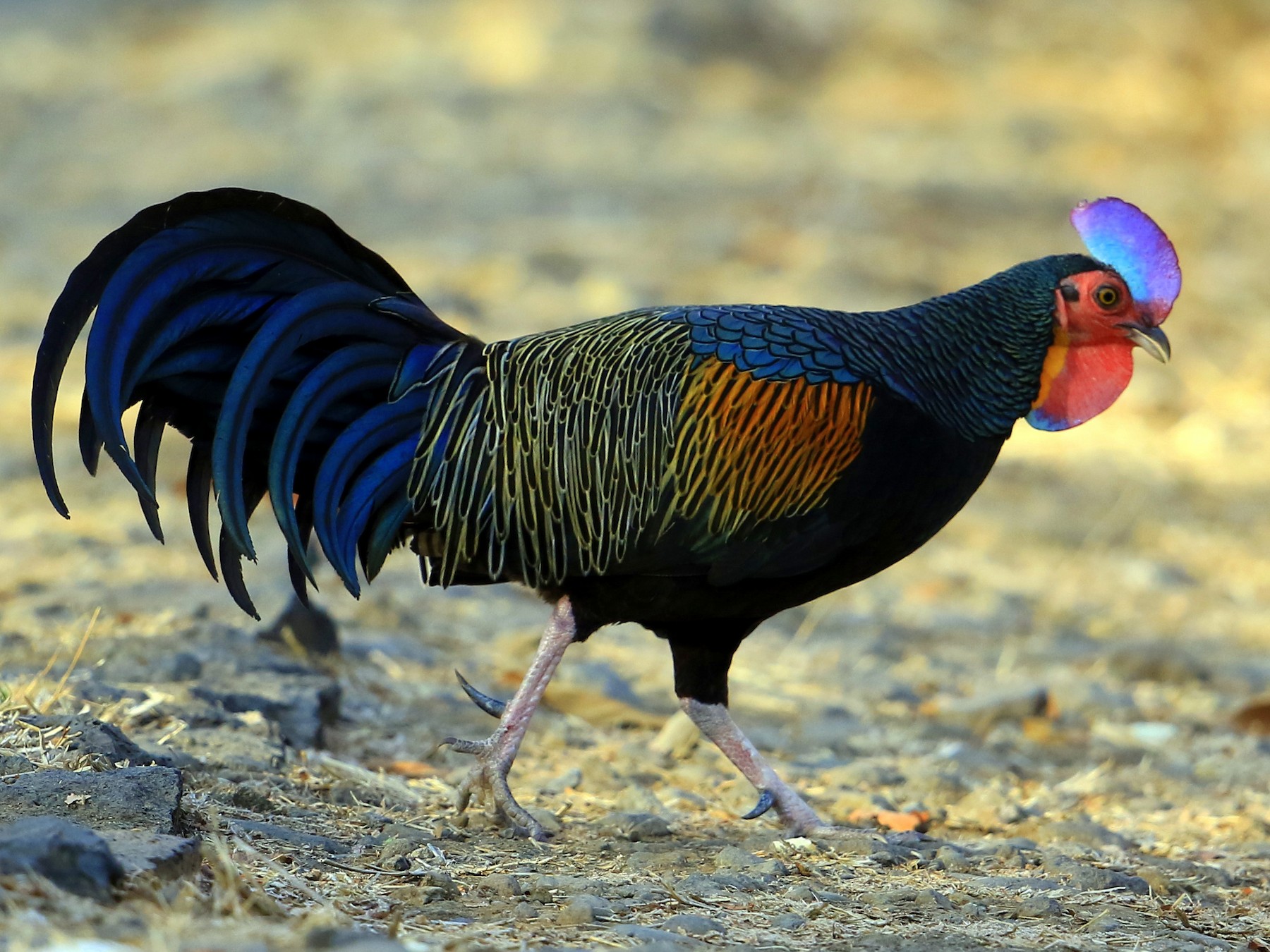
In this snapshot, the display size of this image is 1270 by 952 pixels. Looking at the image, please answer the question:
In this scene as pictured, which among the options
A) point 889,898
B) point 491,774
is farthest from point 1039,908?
point 491,774

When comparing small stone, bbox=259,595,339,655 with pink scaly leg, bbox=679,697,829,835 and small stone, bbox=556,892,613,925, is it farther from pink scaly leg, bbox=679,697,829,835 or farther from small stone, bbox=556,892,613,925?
small stone, bbox=556,892,613,925

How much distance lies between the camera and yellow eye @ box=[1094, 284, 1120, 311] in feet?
16.2

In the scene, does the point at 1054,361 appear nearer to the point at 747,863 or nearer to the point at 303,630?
the point at 747,863

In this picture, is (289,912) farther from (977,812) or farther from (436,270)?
(436,270)

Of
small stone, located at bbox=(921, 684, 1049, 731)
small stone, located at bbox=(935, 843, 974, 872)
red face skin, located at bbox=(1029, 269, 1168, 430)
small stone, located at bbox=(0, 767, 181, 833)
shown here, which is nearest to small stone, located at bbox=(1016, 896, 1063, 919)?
small stone, located at bbox=(935, 843, 974, 872)

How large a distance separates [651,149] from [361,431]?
12360 millimetres

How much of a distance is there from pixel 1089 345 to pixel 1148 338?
7.3 inches

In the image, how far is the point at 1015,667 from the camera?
7.95 meters

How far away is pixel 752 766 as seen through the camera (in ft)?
16.3

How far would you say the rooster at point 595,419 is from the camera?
438 cm

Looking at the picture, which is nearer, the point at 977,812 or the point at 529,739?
the point at 977,812

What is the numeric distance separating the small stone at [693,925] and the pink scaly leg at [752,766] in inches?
51.7

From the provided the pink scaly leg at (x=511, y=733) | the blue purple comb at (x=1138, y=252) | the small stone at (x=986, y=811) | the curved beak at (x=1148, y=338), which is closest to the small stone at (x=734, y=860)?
the pink scaly leg at (x=511, y=733)

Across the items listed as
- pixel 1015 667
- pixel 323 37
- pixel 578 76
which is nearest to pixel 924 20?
pixel 578 76
